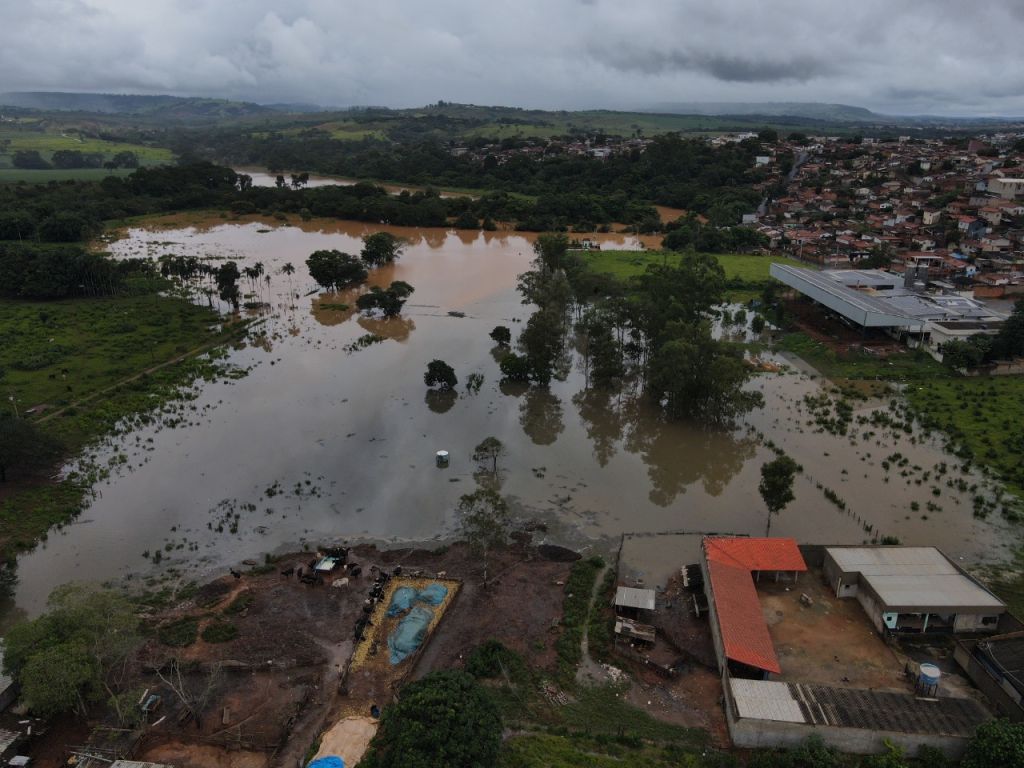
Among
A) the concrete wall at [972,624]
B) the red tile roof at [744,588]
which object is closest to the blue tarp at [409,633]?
the red tile roof at [744,588]

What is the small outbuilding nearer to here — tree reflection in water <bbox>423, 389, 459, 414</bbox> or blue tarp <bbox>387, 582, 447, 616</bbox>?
blue tarp <bbox>387, 582, 447, 616</bbox>

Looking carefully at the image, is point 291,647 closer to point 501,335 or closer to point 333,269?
point 501,335

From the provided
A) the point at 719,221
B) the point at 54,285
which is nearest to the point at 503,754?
the point at 54,285

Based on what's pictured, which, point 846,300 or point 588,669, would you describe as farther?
point 846,300

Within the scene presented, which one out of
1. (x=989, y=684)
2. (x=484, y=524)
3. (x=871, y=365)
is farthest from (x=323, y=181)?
(x=989, y=684)

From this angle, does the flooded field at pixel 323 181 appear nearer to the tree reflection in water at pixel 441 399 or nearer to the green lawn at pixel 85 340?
the green lawn at pixel 85 340

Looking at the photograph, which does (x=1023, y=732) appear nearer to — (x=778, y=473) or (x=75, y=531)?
(x=778, y=473)

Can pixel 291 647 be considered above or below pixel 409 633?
below
